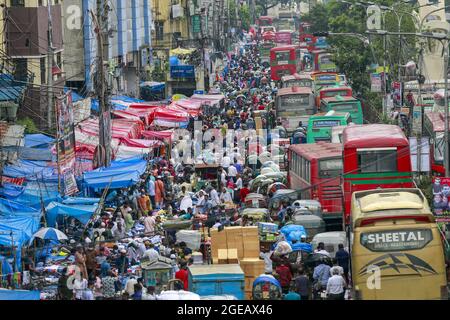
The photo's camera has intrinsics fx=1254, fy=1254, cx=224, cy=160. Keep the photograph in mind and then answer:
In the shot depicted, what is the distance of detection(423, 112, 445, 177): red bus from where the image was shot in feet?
105

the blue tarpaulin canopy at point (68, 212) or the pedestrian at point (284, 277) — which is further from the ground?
the blue tarpaulin canopy at point (68, 212)

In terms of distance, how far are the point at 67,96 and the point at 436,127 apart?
10.0 metres

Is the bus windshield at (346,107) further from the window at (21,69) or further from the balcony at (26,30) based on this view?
the window at (21,69)

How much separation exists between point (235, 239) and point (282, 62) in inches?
2174

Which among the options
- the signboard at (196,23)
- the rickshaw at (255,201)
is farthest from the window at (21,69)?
the signboard at (196,23)

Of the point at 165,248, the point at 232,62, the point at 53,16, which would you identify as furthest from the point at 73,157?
the point at 232,62

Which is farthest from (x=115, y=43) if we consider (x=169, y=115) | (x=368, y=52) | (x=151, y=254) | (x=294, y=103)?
(x=151, y=254)

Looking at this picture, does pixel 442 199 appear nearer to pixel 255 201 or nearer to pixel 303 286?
pixel 303 286

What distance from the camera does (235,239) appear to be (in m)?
23.3

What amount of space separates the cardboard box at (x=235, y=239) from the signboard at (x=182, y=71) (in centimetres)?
4633

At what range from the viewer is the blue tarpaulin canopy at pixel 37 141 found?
34.9m

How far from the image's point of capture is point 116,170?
3325 centimetres
